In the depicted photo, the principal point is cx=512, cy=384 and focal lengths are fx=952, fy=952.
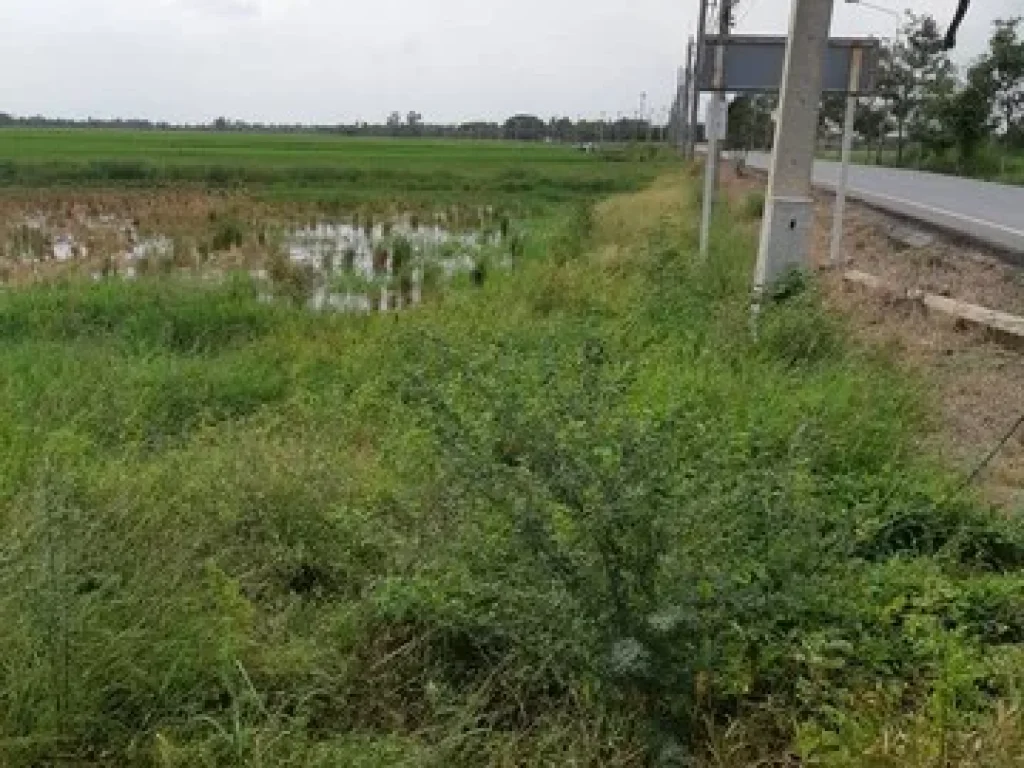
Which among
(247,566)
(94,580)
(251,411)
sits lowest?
(251,411)

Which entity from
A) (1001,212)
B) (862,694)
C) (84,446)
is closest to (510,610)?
(862,694)

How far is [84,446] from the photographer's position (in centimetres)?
452

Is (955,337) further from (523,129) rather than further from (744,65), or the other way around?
(523,129)

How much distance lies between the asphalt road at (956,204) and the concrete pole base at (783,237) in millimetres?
5635

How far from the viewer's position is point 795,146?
21.9ft

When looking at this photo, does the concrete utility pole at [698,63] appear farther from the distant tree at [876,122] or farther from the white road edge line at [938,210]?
the distant tree at [876,122]

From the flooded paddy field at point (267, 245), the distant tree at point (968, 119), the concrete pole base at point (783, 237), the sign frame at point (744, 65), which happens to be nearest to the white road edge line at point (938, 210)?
the sign frame at point (744, 65)

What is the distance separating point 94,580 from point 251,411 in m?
3.65

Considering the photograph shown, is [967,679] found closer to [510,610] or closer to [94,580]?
[510,610]

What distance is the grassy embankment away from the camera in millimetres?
2635

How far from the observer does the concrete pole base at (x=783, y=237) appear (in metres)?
6.69

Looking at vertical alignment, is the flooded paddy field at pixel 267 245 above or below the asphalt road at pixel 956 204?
below

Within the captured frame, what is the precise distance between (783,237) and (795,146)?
0.63 meters

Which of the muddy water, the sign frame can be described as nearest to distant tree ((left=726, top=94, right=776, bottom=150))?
the muddy water
